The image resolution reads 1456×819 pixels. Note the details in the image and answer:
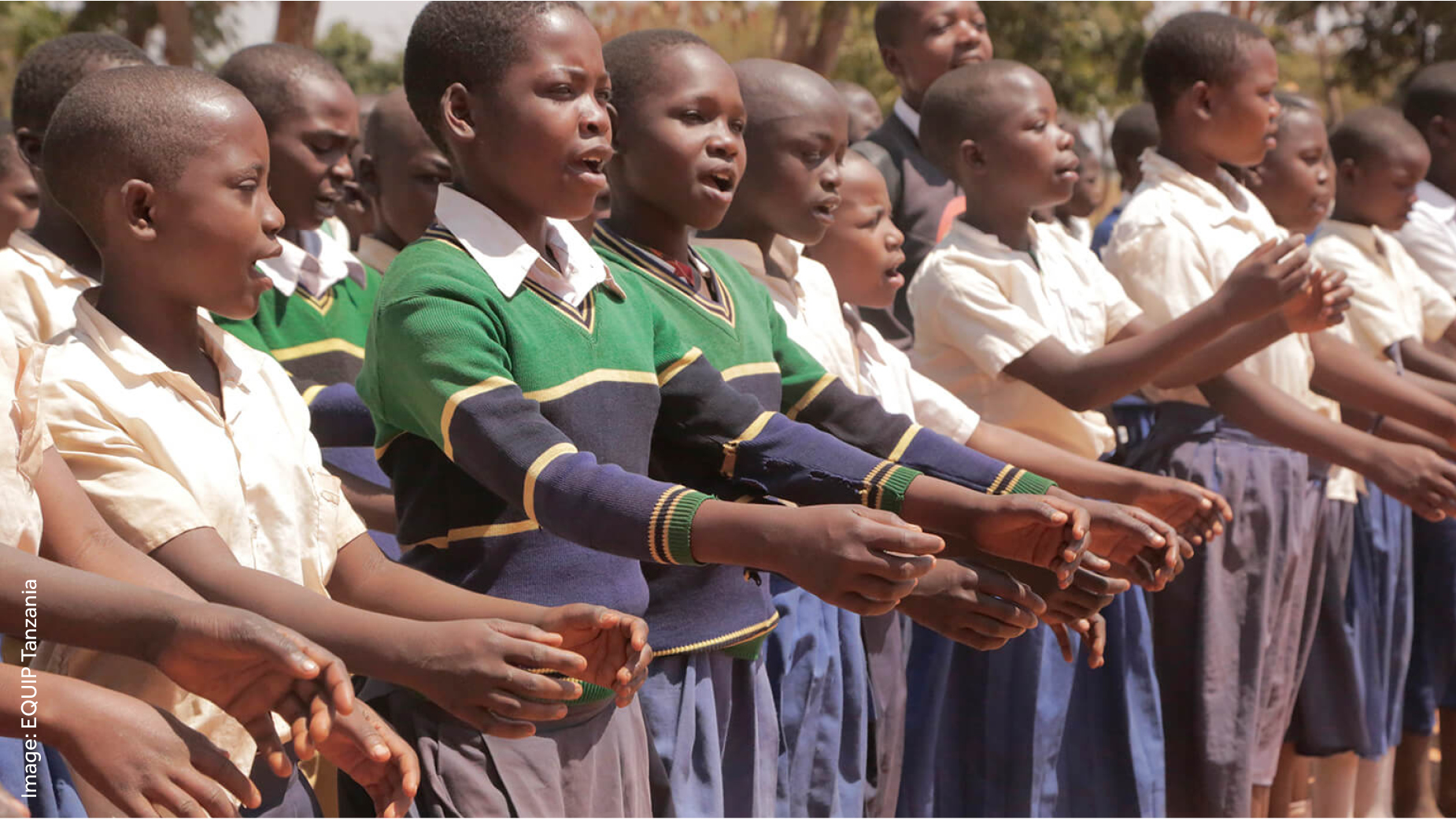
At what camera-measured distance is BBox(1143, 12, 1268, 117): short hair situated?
14.1 ft

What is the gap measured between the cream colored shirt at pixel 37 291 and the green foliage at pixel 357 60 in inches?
658

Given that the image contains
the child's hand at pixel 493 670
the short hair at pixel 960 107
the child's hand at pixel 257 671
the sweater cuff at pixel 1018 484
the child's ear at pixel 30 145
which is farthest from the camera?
the short hair at pixel 960 107

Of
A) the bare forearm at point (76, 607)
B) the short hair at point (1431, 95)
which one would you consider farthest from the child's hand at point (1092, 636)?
the short hair at point (1431, 95)

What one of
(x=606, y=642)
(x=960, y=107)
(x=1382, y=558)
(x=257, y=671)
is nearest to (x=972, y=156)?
(x=960, y=107)

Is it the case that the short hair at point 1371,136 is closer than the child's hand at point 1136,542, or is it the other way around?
the child's hand at point 1136,542

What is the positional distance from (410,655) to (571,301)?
67 cm

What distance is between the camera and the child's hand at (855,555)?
1.92m

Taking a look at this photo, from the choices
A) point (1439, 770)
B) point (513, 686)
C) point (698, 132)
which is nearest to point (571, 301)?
point (698, 132)

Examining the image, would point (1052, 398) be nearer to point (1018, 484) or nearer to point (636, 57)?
point (1018, 484)

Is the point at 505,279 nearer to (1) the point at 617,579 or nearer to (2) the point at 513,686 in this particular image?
(1) the point at 617,579

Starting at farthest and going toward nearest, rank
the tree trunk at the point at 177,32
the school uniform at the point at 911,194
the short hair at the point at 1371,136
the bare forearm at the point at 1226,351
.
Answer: the tree trunk at the point at 177,32 < the short hair at the point at 1371,136 < the school uniform at the point at 911,194 < the bare forearm at the point at 1226,351

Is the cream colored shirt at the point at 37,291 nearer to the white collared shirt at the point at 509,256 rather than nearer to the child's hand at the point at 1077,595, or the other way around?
the white collared shirt at the point at 509,256

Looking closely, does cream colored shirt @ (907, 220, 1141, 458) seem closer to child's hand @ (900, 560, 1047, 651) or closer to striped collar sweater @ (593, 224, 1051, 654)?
striped collar sweater @ (593, 224, 1051, 654)

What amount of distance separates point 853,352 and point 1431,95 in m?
3.55
